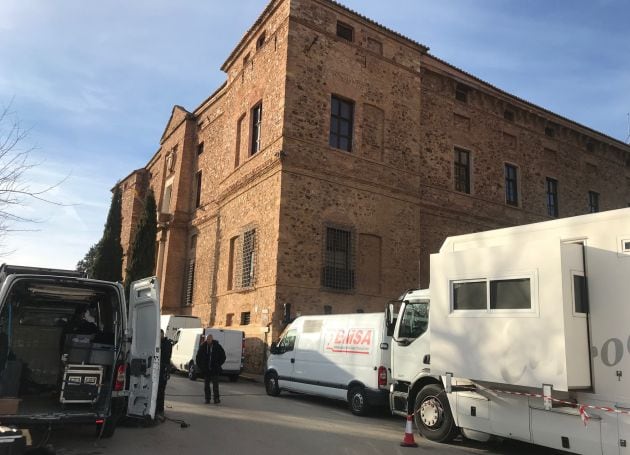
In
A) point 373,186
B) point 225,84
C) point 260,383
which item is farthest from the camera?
point 225,84

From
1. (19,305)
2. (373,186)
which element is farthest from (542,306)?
(373,186)

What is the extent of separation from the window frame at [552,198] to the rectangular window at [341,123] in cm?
1322

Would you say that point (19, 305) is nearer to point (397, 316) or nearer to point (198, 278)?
point (397, 316)

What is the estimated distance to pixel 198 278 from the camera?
26781mm

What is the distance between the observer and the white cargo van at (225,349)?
17766 millimetres

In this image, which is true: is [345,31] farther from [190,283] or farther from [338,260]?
[190,283]

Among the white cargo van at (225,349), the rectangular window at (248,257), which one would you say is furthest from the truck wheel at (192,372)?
the rectangular window at (248,257)

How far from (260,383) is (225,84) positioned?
16046 mm

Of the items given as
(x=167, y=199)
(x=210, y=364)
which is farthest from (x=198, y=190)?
(x=210, y=364)

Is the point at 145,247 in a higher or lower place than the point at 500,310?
higher

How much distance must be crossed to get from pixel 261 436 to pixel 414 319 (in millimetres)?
3600

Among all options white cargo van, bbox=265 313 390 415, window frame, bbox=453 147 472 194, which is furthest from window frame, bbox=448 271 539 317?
window frame, bbox=453 147 472 194

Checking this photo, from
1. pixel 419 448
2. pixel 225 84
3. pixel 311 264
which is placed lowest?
pixel 419 448

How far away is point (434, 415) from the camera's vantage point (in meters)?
8.95
